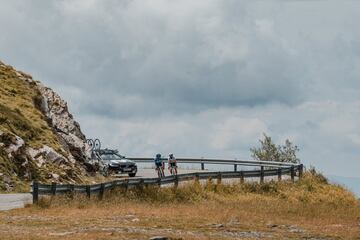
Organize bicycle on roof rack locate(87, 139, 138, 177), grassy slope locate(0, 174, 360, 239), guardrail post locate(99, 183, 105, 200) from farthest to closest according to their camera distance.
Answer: bicycle on roof rack locate(87, 139, 138, 177) → guardrail post locate(99, 183, 105, 200) → grassy slope locate(0, 174, 360, 239)

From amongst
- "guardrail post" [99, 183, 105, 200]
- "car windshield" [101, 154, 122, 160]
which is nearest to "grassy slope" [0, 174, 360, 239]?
"guardrail post" [99, 183, 105, 200]

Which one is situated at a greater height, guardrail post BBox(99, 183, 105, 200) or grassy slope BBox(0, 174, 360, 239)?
guardrail post BBox(99, 183, 105, 200)

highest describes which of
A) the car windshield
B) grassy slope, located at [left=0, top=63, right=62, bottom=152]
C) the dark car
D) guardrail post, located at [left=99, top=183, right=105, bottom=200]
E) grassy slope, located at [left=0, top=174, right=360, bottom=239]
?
grassy slope, located at [left=0, top=63, right=62, bottom=152]

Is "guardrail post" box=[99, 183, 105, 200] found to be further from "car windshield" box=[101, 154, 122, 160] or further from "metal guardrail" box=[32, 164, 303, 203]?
"car windshield" box=[101, 154, 122, 160]

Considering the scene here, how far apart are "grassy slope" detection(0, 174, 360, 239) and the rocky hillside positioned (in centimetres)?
737

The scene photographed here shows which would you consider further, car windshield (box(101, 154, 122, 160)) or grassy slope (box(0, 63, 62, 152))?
car windshield (box(101, 154, 122, 160))

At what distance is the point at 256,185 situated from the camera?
4166cm

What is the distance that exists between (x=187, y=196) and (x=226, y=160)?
78.5ft

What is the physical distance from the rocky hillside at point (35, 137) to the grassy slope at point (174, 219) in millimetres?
7373

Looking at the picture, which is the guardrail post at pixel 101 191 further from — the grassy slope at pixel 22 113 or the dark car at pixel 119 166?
the dark car at pixel 119 166

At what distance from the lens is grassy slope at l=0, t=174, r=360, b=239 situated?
19.2m

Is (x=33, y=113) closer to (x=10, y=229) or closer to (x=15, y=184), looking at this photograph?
(x=15, y=184)

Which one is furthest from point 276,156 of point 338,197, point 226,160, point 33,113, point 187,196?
point 187,196

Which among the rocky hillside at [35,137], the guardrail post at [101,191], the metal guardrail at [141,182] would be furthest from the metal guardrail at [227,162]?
the guardrail post at [101,191]
